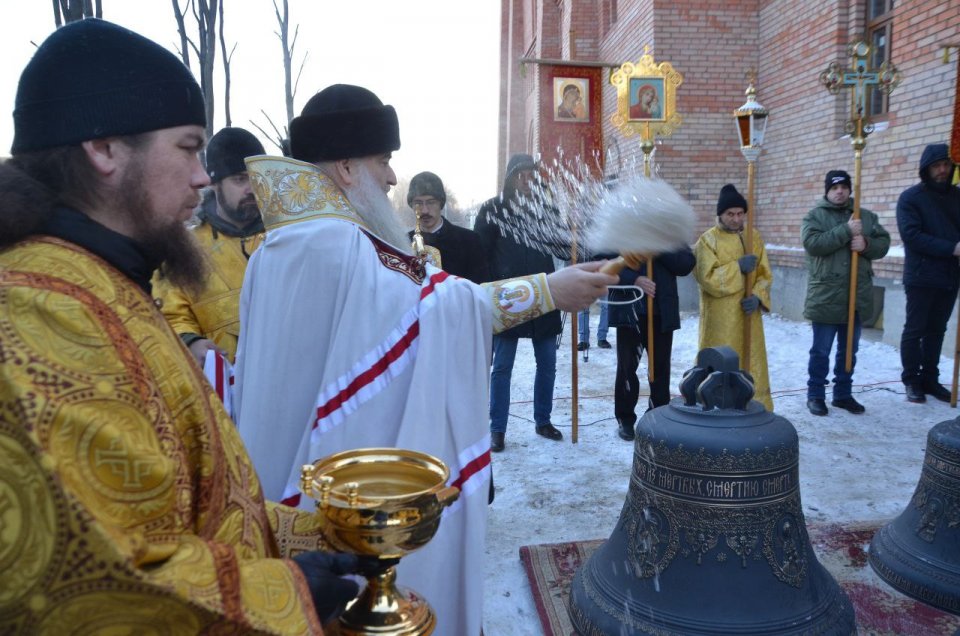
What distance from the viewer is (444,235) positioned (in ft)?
16.5

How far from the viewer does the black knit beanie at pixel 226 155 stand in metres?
3.46

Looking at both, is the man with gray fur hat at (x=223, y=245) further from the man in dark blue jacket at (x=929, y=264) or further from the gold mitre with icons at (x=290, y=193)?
the man in dark blue jacket at (x=929, y=264)

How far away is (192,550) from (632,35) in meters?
12.9

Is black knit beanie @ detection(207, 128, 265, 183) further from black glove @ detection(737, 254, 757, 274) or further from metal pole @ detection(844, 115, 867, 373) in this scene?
metal pole @ detection(844, 115, 867, 373)

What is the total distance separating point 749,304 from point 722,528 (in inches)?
144

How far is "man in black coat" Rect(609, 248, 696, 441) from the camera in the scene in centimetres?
561

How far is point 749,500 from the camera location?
232 centimetres

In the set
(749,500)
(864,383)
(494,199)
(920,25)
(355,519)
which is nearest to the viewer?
(355,519)

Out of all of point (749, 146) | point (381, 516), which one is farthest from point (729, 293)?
point (381, 516)

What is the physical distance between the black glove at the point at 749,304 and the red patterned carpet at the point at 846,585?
209 centimetres

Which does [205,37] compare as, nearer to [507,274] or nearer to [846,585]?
[507,274]

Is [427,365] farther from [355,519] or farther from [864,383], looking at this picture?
[864,383]

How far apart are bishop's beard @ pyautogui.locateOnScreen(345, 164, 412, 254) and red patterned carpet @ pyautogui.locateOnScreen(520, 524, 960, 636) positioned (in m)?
1.81

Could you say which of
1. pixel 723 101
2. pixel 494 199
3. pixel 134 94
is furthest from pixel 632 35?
pixel 134 94
